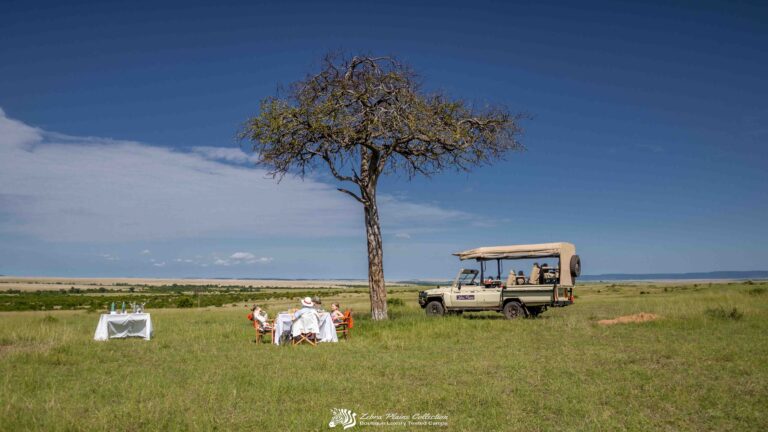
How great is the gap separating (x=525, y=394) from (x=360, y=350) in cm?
585

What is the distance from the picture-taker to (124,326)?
16.8 metres

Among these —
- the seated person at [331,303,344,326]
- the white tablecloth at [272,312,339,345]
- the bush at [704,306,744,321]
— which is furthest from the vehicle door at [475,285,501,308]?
the white tablecloth at [272,312,339,345]

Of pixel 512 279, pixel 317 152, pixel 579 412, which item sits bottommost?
pixel 579 412

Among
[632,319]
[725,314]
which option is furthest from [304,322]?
[725,314]

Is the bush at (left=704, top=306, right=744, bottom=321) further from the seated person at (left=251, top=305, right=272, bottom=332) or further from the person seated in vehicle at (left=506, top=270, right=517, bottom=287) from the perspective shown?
the seated person at (left=251, top=305, right=272, bottom=332)

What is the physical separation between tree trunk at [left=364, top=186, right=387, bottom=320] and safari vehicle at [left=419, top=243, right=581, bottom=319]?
252 centimetres

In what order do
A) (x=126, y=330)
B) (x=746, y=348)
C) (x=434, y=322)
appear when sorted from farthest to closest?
1. (x=434, y=322)
2. (x=126, y=330)
3. (x=746, y=348)

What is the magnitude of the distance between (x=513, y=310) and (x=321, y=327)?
9.05 meters

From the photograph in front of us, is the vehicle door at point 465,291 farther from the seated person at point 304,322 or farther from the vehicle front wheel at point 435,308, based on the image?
the seated person at point 304,322

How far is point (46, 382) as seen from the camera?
9367 mm

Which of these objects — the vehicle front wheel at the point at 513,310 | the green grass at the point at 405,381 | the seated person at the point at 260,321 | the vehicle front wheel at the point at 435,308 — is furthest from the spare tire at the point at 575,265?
the seated person at the point at 260,321

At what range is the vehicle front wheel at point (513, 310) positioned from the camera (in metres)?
21.3

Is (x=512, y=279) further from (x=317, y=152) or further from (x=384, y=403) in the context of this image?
(x=384, y=403)

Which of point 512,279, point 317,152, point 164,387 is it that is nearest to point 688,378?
point 164,387
